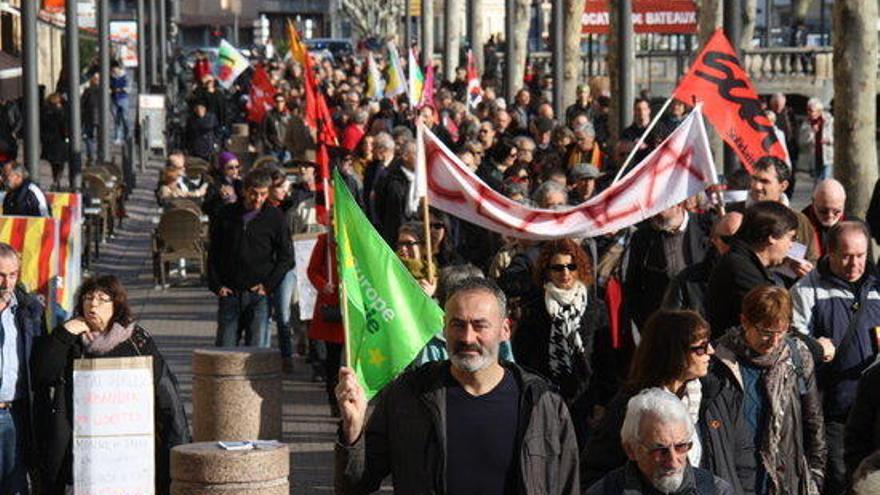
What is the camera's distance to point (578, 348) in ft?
36.3

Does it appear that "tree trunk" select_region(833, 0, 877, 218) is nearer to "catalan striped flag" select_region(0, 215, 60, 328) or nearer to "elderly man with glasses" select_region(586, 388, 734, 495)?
"catalan striped flag" select_region(0, 215, 60, 328)

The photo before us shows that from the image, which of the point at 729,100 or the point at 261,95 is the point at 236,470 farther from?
the point at 261,95

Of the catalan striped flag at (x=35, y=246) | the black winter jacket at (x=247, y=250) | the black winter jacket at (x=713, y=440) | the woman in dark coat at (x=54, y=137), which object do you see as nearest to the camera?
the black winter jacket at (x=713, y=440)

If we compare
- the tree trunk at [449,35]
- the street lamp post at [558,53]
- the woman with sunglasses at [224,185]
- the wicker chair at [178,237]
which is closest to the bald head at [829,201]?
the woman with sunglasses at [224,185]

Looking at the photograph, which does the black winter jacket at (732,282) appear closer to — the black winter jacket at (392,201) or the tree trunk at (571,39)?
the black winter jacket at (392,201)

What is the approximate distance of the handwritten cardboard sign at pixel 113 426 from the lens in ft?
34.0

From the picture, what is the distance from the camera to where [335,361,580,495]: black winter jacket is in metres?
7.07

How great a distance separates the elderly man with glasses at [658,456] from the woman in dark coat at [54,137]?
3035 centimetres

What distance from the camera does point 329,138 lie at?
20.1m

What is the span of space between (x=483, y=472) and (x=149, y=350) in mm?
3637

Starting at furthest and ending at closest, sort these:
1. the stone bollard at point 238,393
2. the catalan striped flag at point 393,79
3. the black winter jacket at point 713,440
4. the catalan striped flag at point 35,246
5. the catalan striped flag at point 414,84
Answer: the catalan striped flag at point 393,79
the catalan striped flag at point 414,84
the catalan striped flag at point 35,246
the stone bollard at point 238,393
the black winter jacket at point 713,440

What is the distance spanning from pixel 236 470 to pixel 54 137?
90.7 ft

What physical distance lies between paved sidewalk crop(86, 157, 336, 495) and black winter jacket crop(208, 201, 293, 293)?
781 mm

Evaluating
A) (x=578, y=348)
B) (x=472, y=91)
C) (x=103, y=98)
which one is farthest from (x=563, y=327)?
(x=472, y=91)
